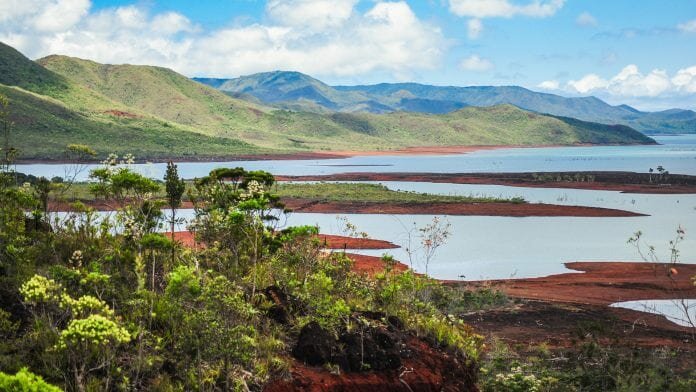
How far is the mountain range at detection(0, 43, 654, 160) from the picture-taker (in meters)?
104

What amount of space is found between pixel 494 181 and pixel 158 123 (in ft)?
286

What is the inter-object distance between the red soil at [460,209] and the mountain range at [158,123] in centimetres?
5697

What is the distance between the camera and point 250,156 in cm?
11206

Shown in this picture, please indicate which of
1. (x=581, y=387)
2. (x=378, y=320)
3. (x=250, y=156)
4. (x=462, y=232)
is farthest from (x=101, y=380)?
(x=250, y=156)

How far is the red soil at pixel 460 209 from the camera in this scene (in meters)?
41.5

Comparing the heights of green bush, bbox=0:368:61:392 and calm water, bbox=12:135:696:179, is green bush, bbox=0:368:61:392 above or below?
below

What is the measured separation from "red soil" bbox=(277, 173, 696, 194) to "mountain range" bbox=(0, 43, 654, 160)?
3819cm

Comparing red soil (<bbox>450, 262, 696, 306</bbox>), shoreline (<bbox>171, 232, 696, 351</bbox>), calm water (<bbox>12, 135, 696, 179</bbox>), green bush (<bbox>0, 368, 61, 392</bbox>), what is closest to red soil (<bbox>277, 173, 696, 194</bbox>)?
calm water (<bbox>12, 135, 696, 179</bbox>)

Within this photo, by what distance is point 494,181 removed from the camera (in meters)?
65.1

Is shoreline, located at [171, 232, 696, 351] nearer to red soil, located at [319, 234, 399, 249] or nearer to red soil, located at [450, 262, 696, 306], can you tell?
red soil, located at [450, 262, 696, 306]

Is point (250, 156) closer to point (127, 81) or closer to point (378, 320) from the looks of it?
point (127, 81)

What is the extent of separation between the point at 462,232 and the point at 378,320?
25.7 meters

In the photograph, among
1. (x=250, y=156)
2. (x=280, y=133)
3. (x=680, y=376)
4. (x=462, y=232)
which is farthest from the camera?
(x=280, y=133)

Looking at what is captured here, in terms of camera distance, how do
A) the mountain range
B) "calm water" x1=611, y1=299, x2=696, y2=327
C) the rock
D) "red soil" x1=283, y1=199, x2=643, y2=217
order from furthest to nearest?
the mountain range
"red soil" x1=283, y1=199, x2=643, y2=217
"calm water" x1=611, y1=299, x2=696, y2=327
the rock
